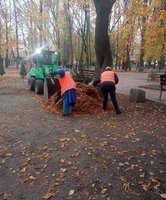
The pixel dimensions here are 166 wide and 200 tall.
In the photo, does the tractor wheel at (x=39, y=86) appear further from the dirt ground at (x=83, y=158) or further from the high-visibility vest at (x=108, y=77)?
the high-visibility vest at (x=108, y=77)

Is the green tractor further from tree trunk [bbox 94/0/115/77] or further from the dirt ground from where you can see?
the dirt ground

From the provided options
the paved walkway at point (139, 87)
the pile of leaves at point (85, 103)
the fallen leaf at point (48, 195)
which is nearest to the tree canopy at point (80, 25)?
the paved walkway at point (139, 87)

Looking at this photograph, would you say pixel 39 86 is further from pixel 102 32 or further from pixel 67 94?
pixel 67 94

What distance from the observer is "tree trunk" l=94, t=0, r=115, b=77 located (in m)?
12.1

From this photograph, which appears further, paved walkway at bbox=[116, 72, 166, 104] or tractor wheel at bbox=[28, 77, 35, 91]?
tractor wheel at bbox=[28, 77, 35, 91]

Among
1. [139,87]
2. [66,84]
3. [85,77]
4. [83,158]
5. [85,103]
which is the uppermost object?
[66,84]

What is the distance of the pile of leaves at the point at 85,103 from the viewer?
10.0m

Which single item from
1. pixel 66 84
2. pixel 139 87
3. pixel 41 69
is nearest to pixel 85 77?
pixel 41 69

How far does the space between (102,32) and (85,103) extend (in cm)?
388

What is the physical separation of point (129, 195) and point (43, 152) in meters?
2.41

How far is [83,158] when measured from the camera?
5.61 m

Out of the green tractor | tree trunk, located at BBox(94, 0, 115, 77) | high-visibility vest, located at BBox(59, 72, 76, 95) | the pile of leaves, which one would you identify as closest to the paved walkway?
tree trunk, located at BBox(94, 0, 115, 77)

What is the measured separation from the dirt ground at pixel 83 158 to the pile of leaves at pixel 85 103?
0.83 metres

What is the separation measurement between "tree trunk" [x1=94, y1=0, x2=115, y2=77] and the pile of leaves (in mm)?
1845
